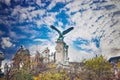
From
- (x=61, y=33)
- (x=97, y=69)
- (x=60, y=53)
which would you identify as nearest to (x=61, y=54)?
(x=60, y=53)

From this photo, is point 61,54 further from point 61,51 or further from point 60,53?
point 61,51

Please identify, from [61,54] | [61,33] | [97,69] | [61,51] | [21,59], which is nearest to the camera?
[61,33]

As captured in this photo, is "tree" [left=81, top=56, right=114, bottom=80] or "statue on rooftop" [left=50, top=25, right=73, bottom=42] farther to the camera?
"tree" [left=81, top=56, right=114, bottom=80]

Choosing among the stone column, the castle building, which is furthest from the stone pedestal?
the castle building

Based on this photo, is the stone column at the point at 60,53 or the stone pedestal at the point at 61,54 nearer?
the stone pedestal at the point at 61,54

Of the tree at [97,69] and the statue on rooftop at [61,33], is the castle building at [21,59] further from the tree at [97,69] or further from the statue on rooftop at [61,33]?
the tree at [97,69]

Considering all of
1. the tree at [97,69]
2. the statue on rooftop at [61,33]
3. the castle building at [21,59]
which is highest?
the statue on rooftop at [61,33]

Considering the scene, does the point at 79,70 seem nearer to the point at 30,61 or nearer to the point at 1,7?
the point at 30,61

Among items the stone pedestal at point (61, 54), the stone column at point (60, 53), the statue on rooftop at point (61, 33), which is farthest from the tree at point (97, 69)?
the statue on rooftop at point (61, 33)

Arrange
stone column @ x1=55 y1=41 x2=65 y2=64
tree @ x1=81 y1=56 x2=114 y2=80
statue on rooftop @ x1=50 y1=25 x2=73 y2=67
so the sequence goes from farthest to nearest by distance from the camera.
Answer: stone column @ x1=55 y1=41 x2=65 y2=64, statue on rooftop @ x1=50 y1=25 x2=73 y2=67, tree @ x1=81 y1=56 x2=114 y2=80

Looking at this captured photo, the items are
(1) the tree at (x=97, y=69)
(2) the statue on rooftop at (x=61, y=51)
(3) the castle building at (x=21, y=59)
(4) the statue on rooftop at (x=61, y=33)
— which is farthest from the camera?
(2) the statue on rooftop at (x=61, y=51)

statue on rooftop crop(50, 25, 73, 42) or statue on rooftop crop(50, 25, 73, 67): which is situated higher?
statue on rooftop crop(50, 25, 73, 42)

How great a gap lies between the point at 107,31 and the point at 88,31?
1.08 m

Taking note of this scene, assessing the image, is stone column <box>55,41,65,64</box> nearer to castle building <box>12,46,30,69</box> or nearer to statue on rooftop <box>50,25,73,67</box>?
statue on rooftop <box>50,25,73,67</box>
